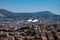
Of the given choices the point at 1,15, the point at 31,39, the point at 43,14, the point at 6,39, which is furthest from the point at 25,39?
the point at 43,14

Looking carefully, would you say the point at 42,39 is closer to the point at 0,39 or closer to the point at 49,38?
the point at 49,38

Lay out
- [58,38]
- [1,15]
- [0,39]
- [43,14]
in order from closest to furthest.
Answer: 1. [0,39]
2. [58,38]
3. [1,15]
4. [43,14]

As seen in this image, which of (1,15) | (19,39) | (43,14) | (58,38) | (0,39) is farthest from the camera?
(43,14)

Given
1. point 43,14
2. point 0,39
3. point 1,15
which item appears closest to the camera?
point 0,39

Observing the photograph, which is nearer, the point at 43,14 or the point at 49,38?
the point at 49,38

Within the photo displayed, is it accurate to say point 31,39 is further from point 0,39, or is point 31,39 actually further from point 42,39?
point 0,39

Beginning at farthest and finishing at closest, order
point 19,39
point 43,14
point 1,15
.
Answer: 1. point 43,14
2. point 1,15
3. point 19,39

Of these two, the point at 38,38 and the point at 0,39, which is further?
the point at 38,38

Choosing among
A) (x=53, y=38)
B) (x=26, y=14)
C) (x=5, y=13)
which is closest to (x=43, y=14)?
(x=26, y=14)
